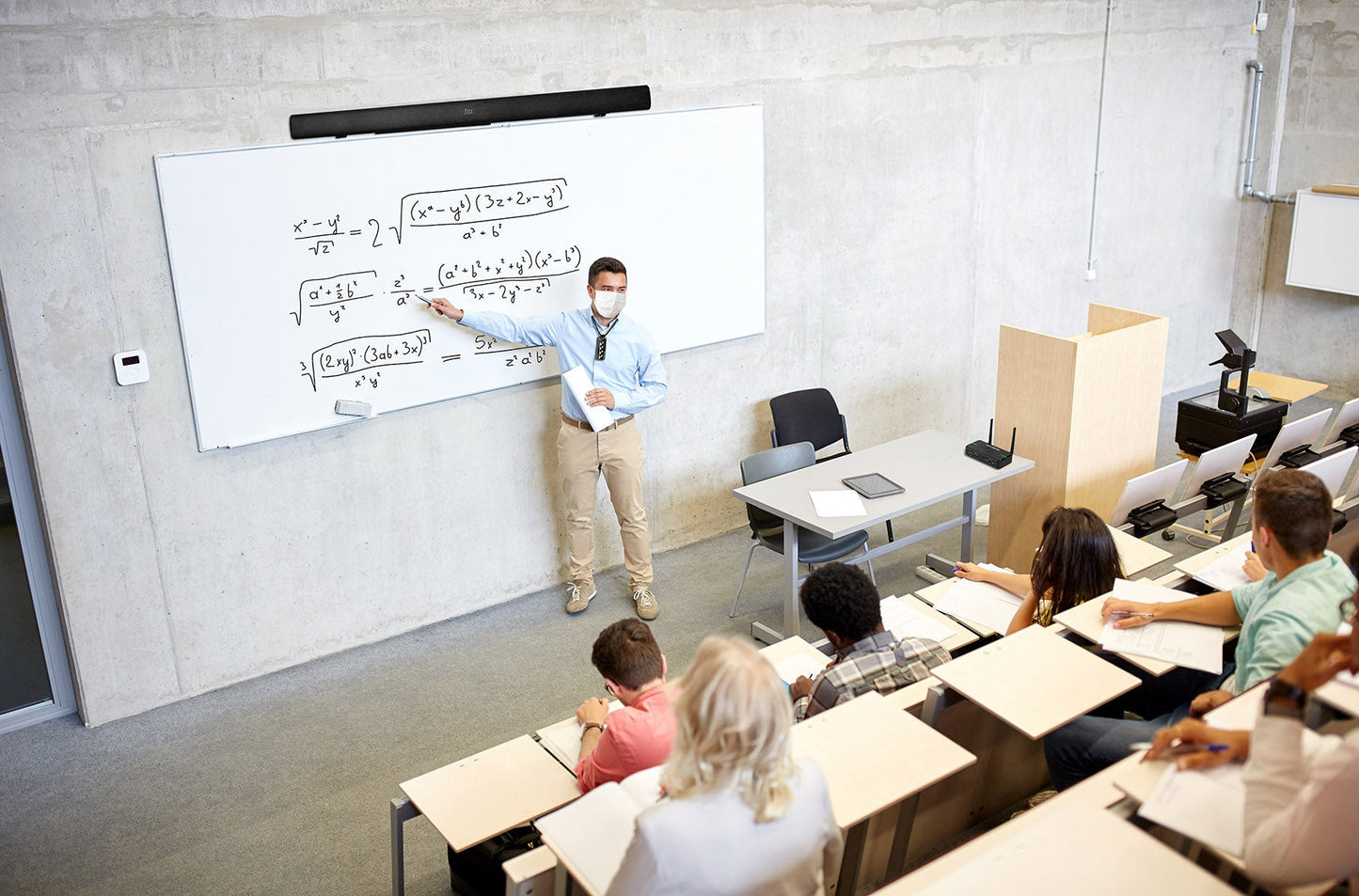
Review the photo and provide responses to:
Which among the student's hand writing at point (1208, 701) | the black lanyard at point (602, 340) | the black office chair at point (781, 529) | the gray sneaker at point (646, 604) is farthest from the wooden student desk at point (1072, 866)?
the black lanyard at point (602, 340)

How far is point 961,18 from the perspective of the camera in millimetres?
6895

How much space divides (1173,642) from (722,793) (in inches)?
79.1

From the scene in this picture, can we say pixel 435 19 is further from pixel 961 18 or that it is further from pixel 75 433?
pixel 961 18

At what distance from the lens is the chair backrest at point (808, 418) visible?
625 cm

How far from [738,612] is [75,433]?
10.4 ft

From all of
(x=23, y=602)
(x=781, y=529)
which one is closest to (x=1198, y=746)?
(x=781, y=529)

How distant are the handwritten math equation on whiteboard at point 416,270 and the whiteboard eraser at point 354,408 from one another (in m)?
0.08

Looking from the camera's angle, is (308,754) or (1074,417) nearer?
(308,754)

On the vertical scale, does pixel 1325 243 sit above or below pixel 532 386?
above

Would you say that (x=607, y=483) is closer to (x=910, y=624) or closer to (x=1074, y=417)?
(x=910, y=624)

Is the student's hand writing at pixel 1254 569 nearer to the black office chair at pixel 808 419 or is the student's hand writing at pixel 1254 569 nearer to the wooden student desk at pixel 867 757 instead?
the wooden student desk at pixel 867 757

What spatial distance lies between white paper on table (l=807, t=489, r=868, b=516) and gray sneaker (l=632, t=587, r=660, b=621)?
107cm

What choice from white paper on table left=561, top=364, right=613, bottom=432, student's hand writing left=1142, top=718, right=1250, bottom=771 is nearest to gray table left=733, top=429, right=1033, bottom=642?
white paper on table left=561, top=364, right=613, bottom=432

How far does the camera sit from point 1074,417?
5559 millimetres
